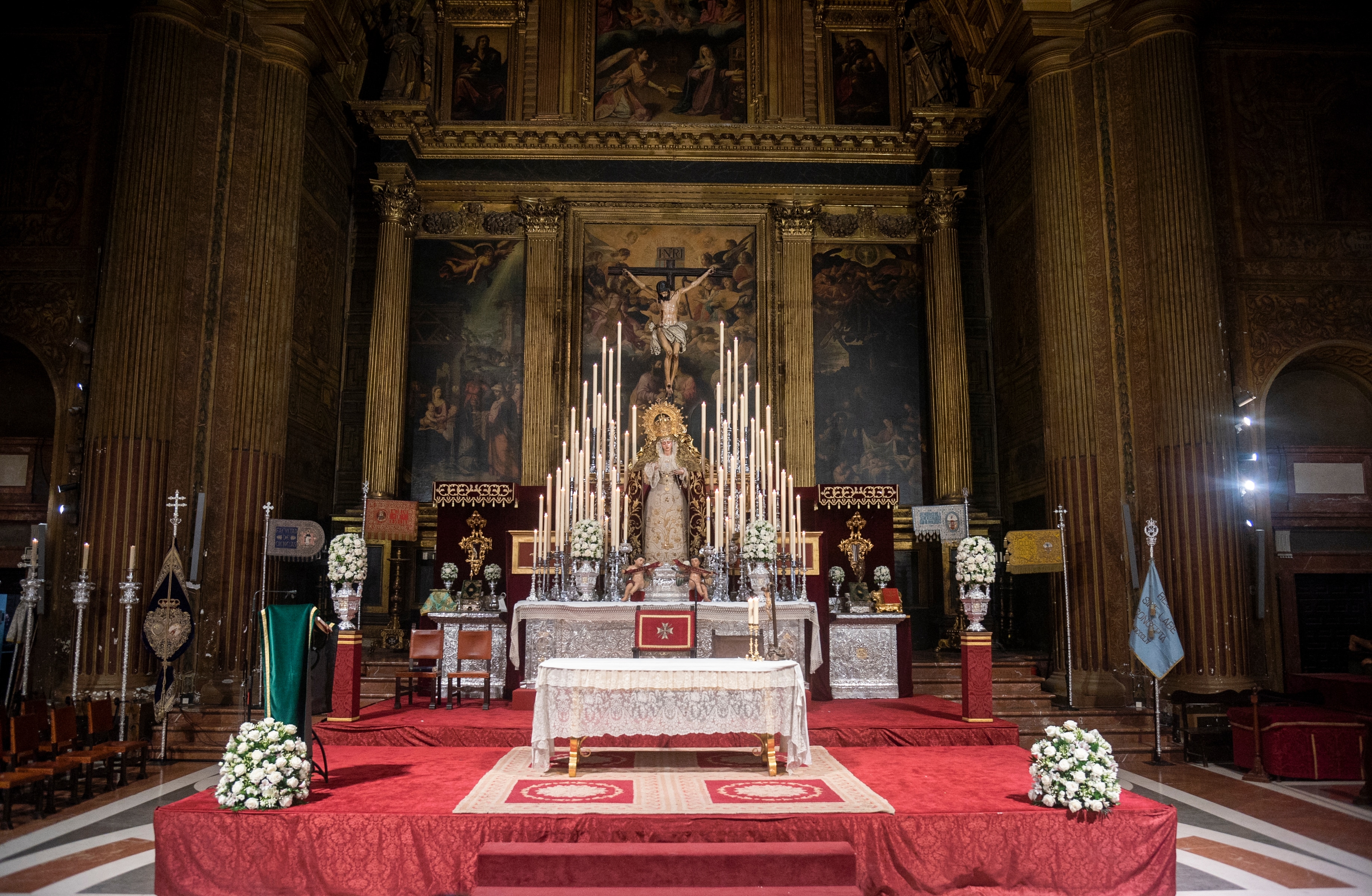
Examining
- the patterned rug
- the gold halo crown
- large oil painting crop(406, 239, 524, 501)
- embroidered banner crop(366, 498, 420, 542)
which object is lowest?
the patterned rug

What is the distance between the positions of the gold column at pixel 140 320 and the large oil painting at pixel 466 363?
4.81 metres

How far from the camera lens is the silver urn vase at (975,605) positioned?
948 cm

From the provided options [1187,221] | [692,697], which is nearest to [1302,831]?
[692,697]

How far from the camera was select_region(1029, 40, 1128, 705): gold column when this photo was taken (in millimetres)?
11727

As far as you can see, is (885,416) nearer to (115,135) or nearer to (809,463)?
(809,463)

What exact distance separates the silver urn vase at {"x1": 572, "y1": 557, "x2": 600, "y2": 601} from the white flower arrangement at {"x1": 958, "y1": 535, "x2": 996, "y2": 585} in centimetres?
389

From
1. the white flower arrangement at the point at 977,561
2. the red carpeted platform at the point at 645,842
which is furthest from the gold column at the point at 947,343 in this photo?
the red carpeted platform at the point at 645,842

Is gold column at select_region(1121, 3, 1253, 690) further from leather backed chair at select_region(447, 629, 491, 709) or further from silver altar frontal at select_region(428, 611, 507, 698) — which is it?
silver altar frontal at select_region(428, 611, 507, 698)

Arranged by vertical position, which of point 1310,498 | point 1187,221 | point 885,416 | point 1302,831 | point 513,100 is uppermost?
point 513,100

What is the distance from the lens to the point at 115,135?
41.9 ft

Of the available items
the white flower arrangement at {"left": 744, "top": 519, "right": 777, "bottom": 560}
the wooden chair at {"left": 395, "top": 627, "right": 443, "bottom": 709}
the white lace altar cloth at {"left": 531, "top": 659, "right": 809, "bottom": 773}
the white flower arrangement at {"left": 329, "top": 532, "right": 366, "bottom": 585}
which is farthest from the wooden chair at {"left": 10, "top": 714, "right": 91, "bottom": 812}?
the white flower arrangement at {"left": 744, "top": 519, "right": 777, "bottom": 560}

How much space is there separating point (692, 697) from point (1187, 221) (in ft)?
28.7

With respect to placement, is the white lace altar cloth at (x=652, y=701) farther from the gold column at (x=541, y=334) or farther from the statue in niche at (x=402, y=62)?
the statue in niche at (x=402, y=62)

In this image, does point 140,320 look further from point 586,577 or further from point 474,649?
point 586,577
